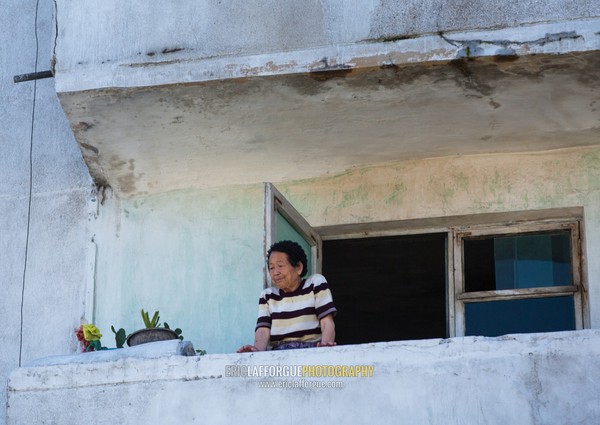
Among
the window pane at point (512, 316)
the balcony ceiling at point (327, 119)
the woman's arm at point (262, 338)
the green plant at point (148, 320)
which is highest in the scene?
the balcony ceiling at point (327, 119)

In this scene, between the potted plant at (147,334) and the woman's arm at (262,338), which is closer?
the woman's arm at (262,338)

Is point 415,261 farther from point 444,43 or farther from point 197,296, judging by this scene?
point 444,43

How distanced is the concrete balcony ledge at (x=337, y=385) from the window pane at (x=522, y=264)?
83.9 inches

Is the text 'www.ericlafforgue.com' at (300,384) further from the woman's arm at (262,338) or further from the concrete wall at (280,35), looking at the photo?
the concrete wall at (280,35)

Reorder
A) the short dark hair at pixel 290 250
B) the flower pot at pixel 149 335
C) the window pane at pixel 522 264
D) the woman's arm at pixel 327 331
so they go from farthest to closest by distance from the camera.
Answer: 1. the window pane at pixel 522 264
2. the flower pot at pixel 149 335
3. the short dark hair at pixel 290 250
4. the woman's arm at pixel 327 331

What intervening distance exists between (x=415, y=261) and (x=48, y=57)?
13.2 ft

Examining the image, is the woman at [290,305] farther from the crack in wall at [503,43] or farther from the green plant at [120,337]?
the crack in wall at [503,43]

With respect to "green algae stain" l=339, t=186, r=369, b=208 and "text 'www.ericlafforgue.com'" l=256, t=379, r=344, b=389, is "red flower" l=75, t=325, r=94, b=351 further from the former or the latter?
"green algae stain" l=339, t=186, r=369, b=208

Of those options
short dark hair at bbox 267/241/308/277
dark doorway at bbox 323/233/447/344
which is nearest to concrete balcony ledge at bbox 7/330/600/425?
short dark hair at bbox 267/241/308/277

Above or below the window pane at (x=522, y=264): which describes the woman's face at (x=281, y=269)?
below

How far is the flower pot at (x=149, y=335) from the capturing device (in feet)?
26.6

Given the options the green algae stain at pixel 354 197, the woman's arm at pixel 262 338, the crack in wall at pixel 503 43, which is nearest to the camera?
the crack in wall at pixel 503 43

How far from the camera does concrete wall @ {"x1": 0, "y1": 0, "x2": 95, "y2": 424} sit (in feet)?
29.4

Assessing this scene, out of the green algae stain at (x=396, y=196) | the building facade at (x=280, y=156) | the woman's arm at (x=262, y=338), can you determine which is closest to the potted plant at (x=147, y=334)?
the building facade at (x=280, y=156)
